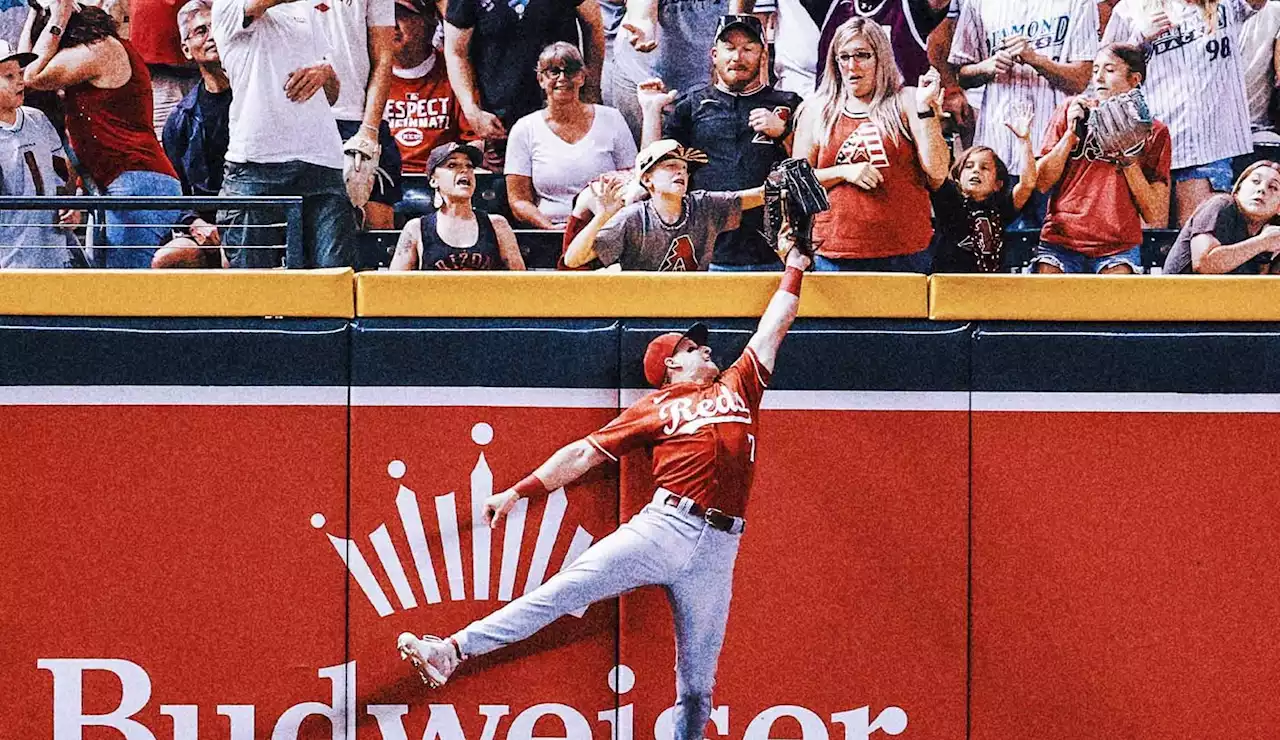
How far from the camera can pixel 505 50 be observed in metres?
5.42

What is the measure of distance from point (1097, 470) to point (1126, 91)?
5.36 ft

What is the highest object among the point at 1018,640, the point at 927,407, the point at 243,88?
the point at 243,88

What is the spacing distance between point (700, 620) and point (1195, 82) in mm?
2945

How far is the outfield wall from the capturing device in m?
4.70

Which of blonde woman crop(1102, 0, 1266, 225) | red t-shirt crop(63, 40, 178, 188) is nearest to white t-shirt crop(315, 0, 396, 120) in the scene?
red t-shirt crop(63, 40, 178, 188)

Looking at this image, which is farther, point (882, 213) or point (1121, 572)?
point (882, 213)

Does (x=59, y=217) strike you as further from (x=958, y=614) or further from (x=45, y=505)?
(x=958, y=614)

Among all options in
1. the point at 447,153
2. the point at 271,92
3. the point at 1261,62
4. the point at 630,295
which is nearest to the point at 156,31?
the point at 271,92

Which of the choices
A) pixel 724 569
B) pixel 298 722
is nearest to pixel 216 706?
pixel 298 722

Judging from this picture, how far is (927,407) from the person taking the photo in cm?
471

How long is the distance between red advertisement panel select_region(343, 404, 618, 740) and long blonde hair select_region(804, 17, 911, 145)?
5.24 ft

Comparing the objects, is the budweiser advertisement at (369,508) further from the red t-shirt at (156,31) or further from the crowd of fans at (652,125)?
A: the red t-shirt at (156,31)

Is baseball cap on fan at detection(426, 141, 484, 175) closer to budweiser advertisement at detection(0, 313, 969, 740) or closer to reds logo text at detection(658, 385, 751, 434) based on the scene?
budweiser advertisement at detection(0, 313, 969, 740)

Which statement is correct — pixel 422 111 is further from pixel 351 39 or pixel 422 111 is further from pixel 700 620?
pixel 700 620
